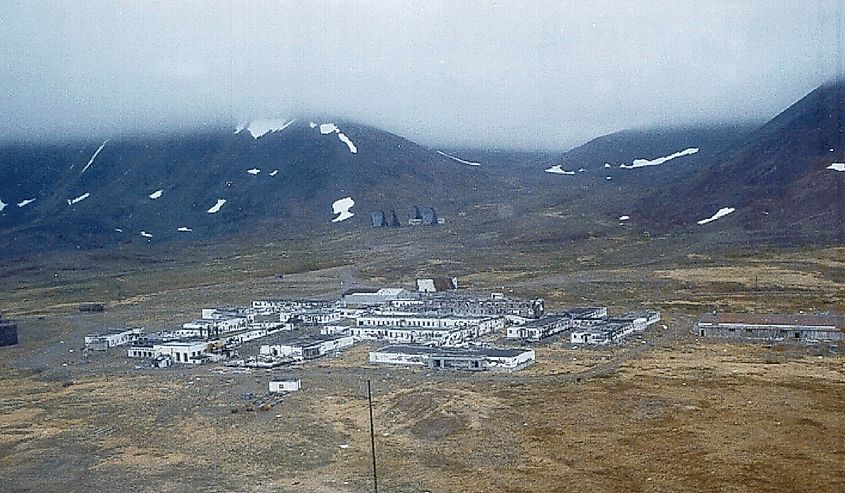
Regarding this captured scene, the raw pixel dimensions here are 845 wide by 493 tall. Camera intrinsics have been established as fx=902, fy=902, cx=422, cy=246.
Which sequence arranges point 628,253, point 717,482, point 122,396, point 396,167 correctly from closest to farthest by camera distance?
point 717,482, point 122,396, point 628,253, point 396,167

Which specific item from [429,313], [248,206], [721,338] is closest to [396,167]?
[248,206]

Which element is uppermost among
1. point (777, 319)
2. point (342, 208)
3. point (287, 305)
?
point (342, 208)

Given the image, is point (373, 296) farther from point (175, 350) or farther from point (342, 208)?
point (342, 208)

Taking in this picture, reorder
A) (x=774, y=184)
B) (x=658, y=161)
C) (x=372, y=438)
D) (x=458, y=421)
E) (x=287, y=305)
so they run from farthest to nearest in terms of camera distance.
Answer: (x=658, y=161) → (x=774, y=184) → (x=287, y=305) → (x=458, y=421) → (x=372, y=438)

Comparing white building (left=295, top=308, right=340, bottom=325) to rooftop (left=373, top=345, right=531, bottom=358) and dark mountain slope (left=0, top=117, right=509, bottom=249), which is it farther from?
dark mountain slope (left=0, top=117, right=509, bottom=249)

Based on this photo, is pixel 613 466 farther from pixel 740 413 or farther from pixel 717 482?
pixel 740 413

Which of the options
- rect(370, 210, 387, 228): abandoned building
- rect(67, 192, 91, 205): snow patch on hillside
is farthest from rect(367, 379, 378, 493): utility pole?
rect(67, 192, 91, 205): snow patch on hillside

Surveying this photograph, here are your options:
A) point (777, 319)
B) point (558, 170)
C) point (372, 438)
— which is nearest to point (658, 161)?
point (558, 170)
